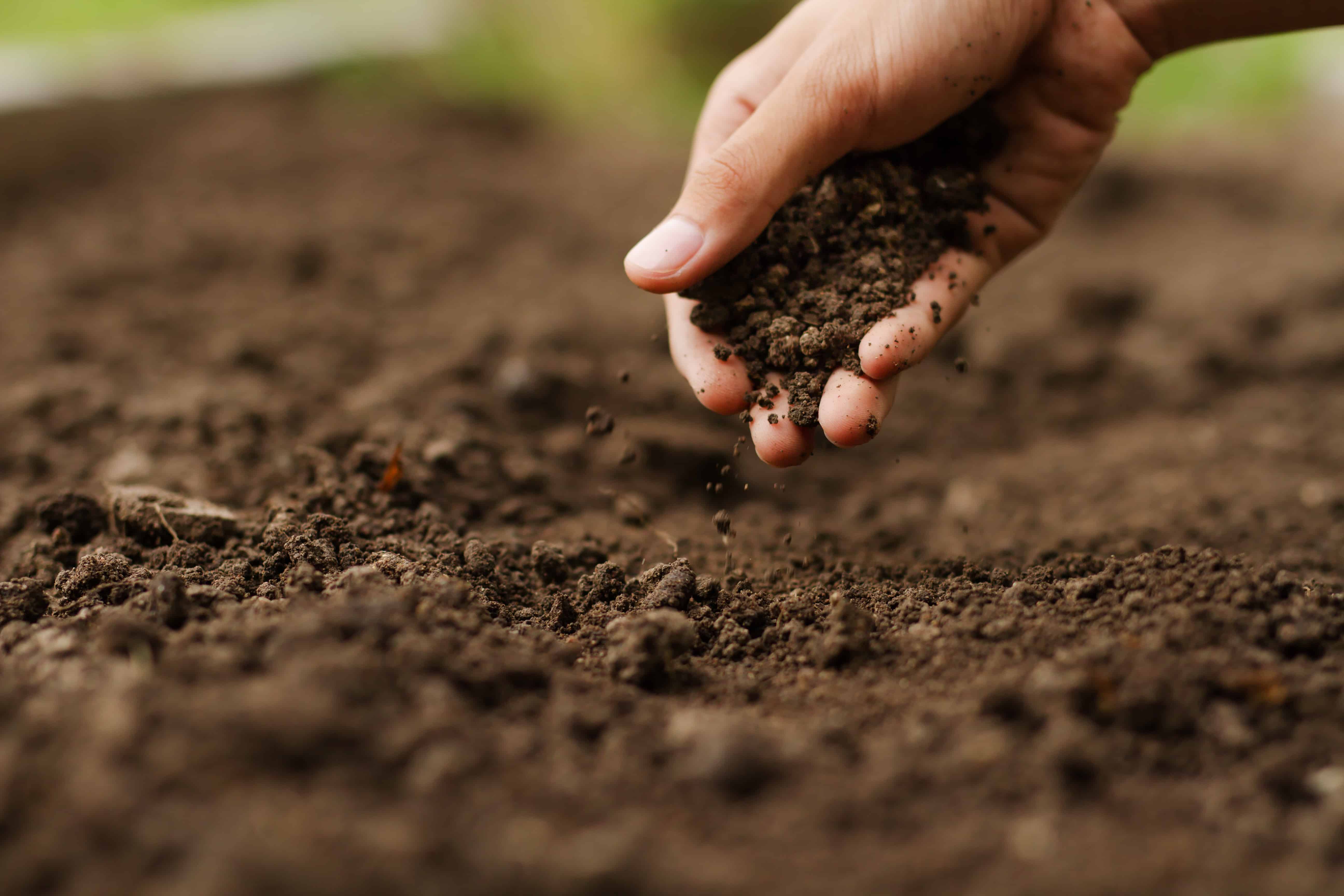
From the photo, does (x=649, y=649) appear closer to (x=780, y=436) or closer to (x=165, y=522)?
(x=780, y=436)

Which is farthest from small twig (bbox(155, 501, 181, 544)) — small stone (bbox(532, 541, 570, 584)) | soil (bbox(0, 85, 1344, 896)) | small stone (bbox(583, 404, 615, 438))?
small stone (bbox(583, 404, 615, 438))

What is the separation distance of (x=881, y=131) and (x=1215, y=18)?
0.89 metres

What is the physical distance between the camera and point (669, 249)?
Result: 169 centimetres

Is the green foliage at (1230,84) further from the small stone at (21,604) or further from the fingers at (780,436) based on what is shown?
the small stone at (21,604)

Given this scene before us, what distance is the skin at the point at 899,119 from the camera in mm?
1717

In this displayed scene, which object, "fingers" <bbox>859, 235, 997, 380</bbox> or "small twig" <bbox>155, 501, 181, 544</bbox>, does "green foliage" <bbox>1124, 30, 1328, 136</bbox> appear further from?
"small twig" <bbox>155, 501, 181, 544</bbox>

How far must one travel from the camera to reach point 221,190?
3.97 meters

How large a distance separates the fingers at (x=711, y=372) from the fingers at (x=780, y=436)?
0.06 m

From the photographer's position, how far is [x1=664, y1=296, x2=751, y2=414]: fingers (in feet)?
5.95

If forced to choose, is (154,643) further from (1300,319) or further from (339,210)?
(1300,319)

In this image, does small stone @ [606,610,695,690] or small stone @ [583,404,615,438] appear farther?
small stone @ [583,404,615,438]

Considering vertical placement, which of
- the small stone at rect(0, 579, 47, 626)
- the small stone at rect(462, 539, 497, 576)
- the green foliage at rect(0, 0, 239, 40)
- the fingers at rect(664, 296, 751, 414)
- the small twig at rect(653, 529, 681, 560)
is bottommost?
the small twig at rect(653, 529, 681, 560)

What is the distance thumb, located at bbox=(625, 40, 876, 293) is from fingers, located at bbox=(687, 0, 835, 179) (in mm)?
396

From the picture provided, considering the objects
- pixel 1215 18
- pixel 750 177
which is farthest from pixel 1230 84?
pixel 750 177
